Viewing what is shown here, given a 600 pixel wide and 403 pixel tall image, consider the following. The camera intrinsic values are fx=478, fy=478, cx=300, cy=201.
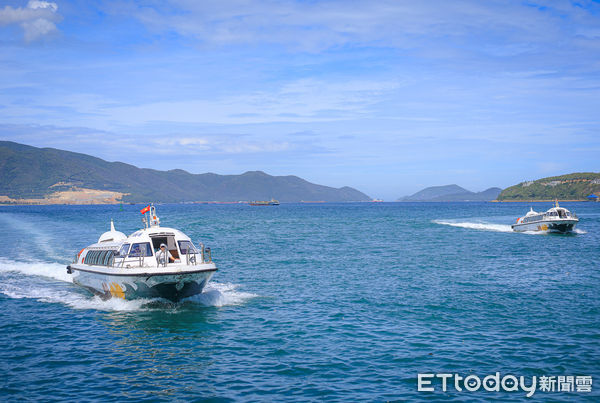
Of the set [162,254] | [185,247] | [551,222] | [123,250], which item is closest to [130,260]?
[123,250]

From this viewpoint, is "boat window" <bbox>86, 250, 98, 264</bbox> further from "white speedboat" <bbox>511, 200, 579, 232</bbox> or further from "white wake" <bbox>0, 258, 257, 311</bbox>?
"white speedboat" <bbox>511, 200, 579, 232</bbox>

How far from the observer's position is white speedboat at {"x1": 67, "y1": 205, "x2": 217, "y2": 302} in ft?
86.6

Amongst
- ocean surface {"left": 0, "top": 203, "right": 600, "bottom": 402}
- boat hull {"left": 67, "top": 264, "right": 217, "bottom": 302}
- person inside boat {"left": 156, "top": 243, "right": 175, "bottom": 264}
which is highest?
person inside boat {"left": 156, "top": 243, "right": 175, "bottom": 264}

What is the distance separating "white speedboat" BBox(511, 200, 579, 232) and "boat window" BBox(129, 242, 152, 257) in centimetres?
6450

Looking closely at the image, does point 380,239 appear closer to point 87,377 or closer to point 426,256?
point 426,256

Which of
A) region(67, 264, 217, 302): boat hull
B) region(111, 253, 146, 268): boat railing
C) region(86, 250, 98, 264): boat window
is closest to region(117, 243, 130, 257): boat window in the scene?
region(111, 253, 146, 268): boat railing

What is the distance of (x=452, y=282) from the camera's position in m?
34.4

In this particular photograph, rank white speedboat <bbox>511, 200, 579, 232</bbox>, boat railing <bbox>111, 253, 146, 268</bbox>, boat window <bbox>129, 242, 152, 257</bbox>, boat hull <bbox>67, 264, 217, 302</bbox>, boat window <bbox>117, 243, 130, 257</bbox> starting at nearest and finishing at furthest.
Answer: boat hull <bbox>67, 264, 217, 302</bbox>, boat railing <bbox>111, 253, 146, 268</bbox>, boat window <bbox>129, 242, 152, 257</bbox>, boat window <bbox>117, 243, 130, 257</bbox>, white speedboat <bbox>511, 200, 579, 232</bbox>

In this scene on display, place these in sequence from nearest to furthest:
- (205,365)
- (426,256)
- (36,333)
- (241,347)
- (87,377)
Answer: (87,377) < (205,365) < (241,347) < (36,333) < (426,256)

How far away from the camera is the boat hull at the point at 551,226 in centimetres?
7225

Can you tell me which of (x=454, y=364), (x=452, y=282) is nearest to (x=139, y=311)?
(x=454, y=364)

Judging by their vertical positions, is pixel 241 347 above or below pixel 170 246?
below

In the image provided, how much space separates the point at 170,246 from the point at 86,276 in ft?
23.2

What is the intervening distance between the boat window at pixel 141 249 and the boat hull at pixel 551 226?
65.2 metres
